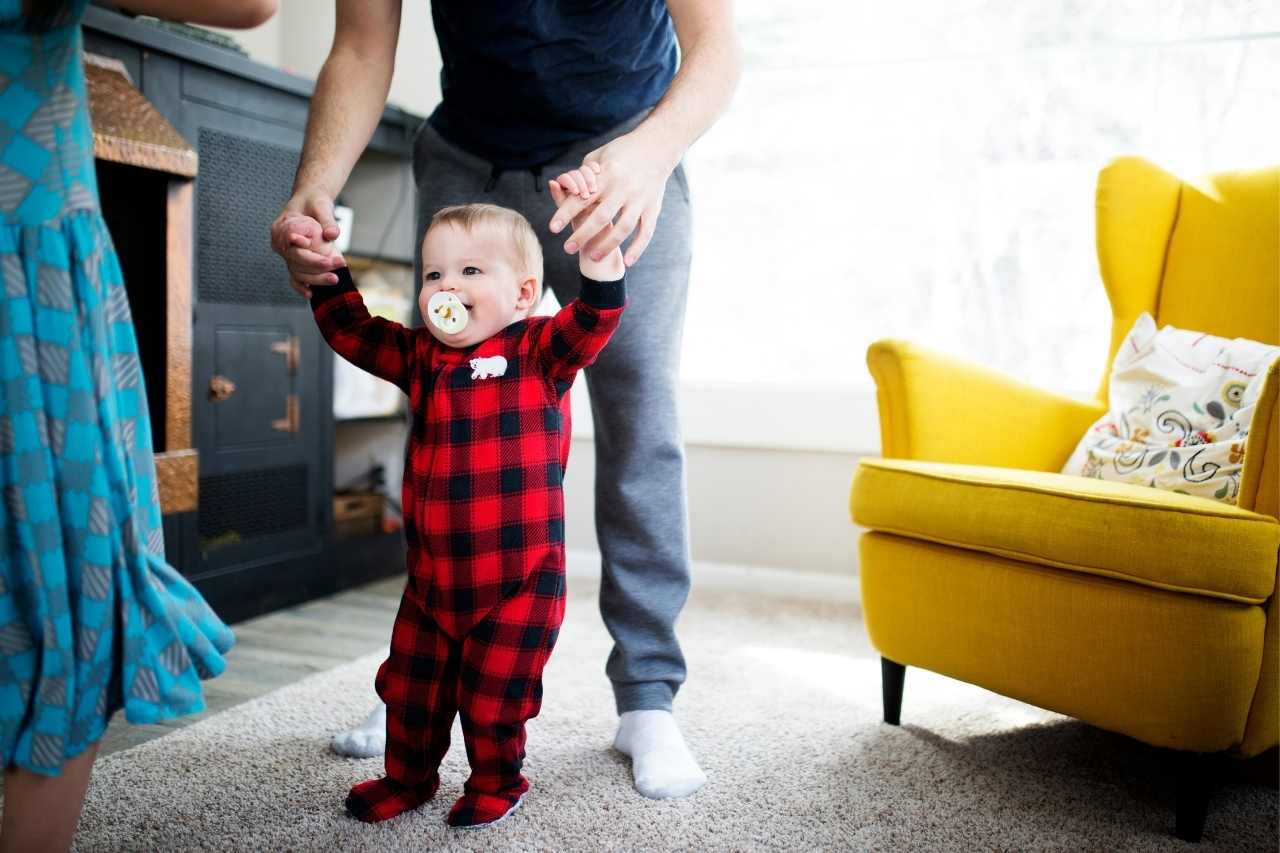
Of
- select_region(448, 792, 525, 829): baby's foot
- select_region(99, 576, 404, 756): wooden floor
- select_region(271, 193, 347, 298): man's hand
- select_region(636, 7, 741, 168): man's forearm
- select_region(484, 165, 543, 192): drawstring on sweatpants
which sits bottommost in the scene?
select_region(99, 576, 404, 756): wooden floor

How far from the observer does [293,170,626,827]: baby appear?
1063mm

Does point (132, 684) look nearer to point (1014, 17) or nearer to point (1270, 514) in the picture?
point (1270, 514)

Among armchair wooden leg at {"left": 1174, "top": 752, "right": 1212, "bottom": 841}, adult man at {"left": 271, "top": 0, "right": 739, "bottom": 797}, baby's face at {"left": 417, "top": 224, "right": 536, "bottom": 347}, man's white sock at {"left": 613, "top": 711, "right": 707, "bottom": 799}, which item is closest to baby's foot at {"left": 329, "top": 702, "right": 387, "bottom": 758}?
adult man at {"left": 271, "top": 0, "right": 739, "bottom": 797}

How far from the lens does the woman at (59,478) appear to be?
73 centimetres

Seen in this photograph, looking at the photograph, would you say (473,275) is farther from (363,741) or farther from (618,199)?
(363,741)

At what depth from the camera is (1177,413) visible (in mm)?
1499

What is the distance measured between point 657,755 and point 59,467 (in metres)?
0.77

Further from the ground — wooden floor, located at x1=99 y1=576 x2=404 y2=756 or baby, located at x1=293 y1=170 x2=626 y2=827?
baby, located at x1=293 y1=170 x2=626 y2=827

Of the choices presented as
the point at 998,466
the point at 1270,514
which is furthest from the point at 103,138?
the point at 1270,514

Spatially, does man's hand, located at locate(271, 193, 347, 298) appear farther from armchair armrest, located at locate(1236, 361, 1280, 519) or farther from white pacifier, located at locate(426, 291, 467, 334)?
armchair armrest, located at locate(1236, 361, 1280, 519)

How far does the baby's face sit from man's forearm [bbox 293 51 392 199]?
5.9 inches

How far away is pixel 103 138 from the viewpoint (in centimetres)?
161

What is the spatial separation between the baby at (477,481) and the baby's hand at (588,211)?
0.10 ft

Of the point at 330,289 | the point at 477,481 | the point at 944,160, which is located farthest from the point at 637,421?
the point at 944,160
